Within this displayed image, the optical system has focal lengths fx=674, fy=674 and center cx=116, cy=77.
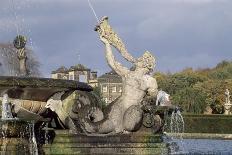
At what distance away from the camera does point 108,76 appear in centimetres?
12938

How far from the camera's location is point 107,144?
40.4 feet

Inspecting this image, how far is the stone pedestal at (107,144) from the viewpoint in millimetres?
12102

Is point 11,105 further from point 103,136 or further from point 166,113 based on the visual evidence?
point 166,113

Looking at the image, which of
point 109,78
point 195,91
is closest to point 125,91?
point 195,91

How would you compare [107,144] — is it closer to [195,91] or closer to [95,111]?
[95,111]

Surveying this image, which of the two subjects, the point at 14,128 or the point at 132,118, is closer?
the point at 14,128

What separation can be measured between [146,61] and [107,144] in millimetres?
1906

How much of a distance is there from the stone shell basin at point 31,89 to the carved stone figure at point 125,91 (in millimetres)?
620

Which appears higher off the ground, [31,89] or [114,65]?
[114,65]

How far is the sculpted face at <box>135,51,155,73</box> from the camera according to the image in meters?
13.2

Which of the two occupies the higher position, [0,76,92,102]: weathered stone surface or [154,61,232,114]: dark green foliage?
[154,61,232,114]: dark green foliage

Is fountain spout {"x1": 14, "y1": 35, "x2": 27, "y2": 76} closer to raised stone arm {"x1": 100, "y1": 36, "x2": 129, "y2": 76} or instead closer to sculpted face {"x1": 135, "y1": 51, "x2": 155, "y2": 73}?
raised stone arm {"x1": 100, "y1": 36, "x2": 129, "y2": 76}

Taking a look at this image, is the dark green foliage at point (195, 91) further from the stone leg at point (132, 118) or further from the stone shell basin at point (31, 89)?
the stone shell basin at point (31, 89)

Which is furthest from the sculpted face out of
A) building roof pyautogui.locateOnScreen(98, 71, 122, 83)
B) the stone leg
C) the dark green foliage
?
building roof pyautogui.locateOnScreen(98, 71, 122, 83)
